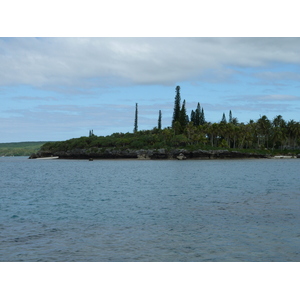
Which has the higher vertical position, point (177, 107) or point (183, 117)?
point (177, 107)

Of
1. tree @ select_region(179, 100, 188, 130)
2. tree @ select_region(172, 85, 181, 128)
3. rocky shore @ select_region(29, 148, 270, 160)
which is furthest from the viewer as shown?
tree @ select_region(172, 85, 181, 128)

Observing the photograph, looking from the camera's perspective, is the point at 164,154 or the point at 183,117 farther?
the point at 183,117

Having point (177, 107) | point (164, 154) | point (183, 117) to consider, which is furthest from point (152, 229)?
point (177, 107)

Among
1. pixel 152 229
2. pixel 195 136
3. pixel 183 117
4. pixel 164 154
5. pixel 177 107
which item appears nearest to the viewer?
pixel 152 229

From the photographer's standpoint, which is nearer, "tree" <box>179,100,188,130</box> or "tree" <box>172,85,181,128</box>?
"tree" <box>179,100,188,130</box>

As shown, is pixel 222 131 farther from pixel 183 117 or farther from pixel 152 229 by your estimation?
pixel 152 229

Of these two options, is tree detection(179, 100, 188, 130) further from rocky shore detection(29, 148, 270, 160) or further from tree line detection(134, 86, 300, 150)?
rocky shore detection(29, 148, 270, 160)

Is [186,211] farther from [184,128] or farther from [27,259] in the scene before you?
[184,128]

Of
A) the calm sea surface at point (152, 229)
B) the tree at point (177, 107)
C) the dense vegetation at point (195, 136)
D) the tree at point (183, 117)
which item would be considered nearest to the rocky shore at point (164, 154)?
the dense vegetation at point (195, 136)

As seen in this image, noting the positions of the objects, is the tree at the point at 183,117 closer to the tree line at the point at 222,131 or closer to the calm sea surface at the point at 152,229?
the tree line at the point at 222,131

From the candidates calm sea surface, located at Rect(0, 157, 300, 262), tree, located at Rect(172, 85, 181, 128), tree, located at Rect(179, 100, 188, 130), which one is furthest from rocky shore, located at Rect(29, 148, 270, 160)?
calm sea surface, located at Rect(0, 157, 300, 262)

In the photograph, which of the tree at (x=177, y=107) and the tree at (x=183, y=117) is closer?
the tree at (x=183, y=117)

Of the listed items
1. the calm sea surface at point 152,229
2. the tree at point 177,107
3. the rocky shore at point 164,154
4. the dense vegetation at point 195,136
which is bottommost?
the calm sea surface at point 152,229

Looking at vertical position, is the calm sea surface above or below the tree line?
below
